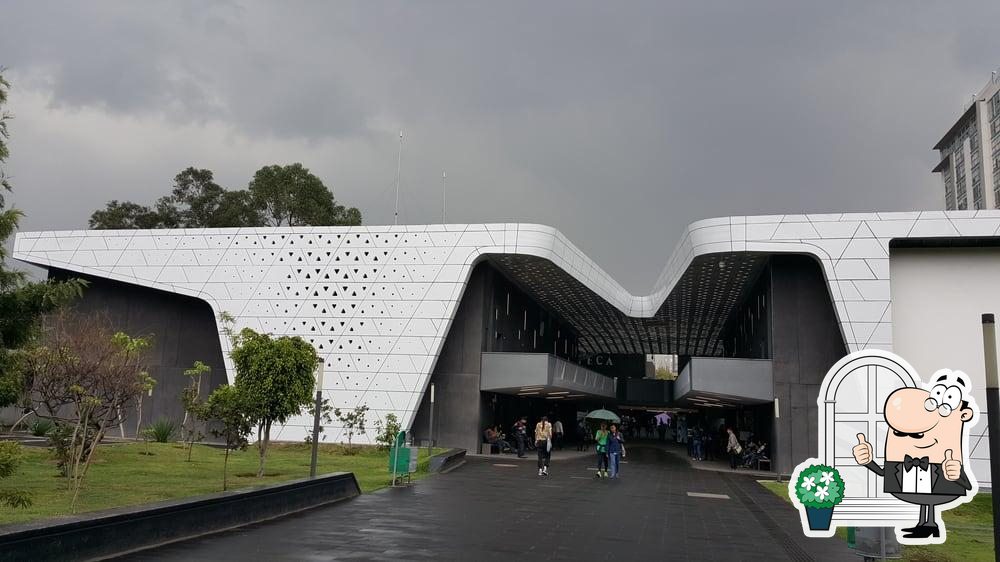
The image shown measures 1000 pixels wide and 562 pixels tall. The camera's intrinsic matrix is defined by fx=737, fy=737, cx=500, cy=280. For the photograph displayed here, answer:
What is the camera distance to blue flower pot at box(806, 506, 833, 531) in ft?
24.2

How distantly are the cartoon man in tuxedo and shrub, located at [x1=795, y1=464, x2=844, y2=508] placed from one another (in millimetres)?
306

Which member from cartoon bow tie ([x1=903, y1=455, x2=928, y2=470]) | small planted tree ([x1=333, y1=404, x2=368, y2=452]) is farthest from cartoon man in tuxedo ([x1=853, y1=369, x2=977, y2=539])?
small planted tree ([x1=333, y1=404, x2=368, y2=452])

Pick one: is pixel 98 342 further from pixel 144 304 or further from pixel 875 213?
pixel 875 213

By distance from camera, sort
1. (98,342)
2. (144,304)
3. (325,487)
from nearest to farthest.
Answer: (325,487)
(98,342)
(144,304)

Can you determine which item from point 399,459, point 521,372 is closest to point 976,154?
point 521,372

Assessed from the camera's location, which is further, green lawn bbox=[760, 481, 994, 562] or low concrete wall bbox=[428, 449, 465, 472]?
low concrete wall bbox=[428, 449, 465, 472]

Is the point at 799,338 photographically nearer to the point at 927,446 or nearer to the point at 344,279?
the point at 344,279

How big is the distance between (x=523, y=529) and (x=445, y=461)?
1025 centimetres

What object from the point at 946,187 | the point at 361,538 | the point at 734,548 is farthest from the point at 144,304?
the point at 946,187

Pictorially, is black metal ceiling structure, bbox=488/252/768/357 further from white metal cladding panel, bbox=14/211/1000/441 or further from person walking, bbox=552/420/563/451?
person walking, bbox=552/420/563/451

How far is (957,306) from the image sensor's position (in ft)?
75.6

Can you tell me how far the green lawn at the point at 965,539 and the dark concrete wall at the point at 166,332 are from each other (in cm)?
2470

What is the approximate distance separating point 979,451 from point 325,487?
62.4ft

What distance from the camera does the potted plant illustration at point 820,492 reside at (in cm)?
737
